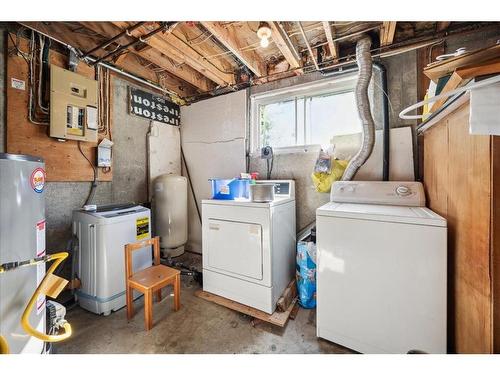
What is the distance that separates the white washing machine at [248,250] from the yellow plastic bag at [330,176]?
0.38m

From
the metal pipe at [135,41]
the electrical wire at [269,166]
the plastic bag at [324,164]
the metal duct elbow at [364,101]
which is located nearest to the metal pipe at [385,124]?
the metal duct elbow at [364,101]

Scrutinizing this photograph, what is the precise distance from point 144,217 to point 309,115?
7.44 ft

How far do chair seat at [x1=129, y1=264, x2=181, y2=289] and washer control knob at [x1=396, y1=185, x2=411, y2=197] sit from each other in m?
2.01

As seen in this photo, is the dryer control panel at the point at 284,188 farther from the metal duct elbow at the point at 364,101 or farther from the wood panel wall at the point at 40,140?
the wood panel wall at the point at 40,140

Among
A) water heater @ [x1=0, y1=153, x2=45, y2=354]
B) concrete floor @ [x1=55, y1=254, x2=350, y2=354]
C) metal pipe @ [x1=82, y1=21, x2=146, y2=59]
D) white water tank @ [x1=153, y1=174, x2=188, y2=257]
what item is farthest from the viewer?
white water tank @ [x1=153, y1=174, x2=188, y2=257]

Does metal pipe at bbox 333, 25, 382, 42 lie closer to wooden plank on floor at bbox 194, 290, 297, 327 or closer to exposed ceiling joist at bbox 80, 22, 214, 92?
exposed ceiling joist at bbox 80, 22, 214, 92

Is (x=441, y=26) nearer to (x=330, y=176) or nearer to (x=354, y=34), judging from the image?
(x=354, y=34)

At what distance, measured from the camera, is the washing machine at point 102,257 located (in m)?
1.75

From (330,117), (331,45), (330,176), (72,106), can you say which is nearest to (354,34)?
(331,45)

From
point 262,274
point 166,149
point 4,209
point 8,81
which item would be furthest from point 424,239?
point 8,81

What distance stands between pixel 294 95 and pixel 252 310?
246cm

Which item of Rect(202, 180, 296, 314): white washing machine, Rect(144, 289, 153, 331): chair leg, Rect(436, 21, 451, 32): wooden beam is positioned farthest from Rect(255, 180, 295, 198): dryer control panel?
Rect(436, 21, 451, 32): wooden beam

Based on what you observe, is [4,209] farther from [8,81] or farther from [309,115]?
[309,115]

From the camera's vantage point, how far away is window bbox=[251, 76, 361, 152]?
2.21m
